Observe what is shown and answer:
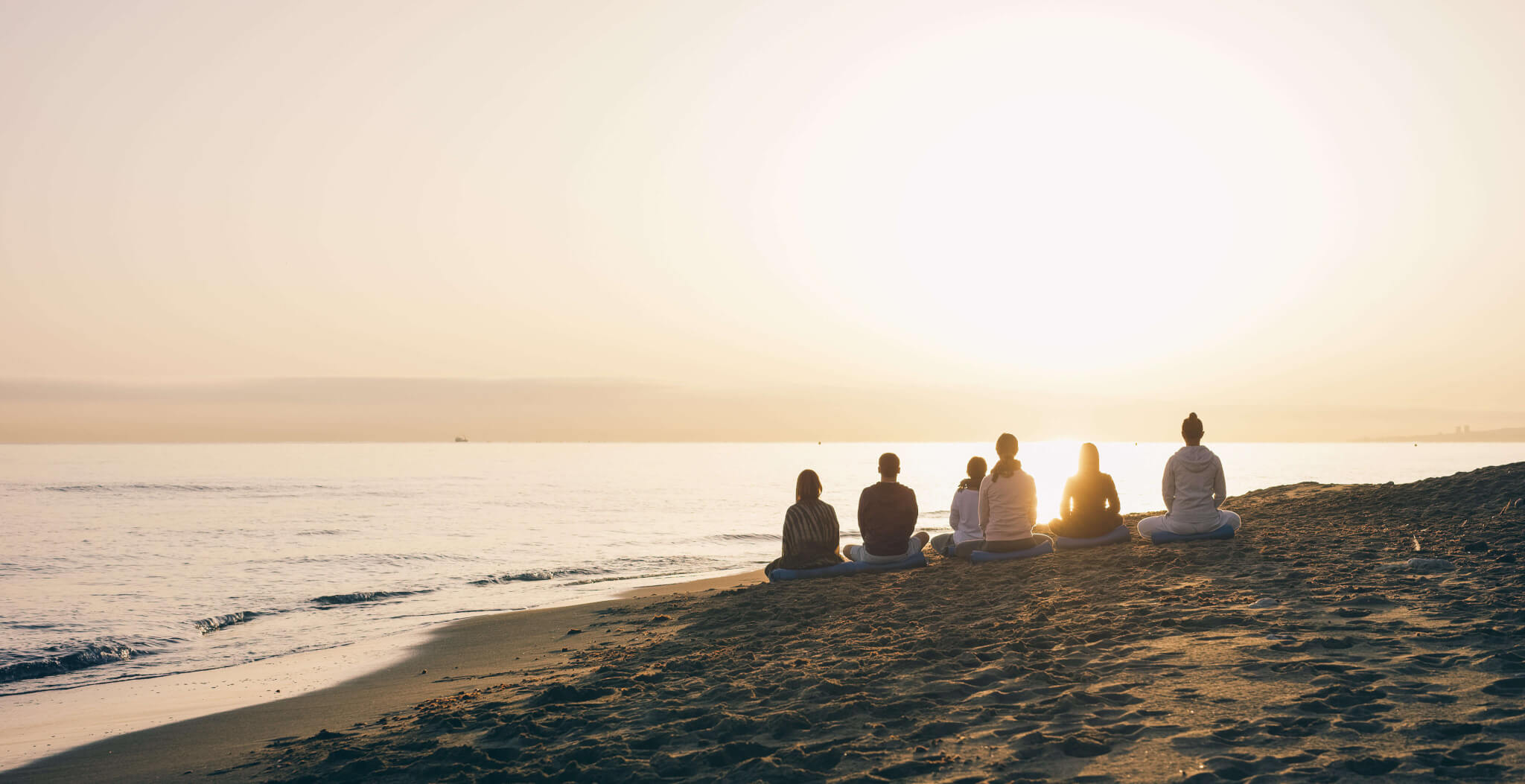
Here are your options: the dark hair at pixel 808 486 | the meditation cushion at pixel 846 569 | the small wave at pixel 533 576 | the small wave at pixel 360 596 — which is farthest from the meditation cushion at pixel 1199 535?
the small wave at pixel 360 596

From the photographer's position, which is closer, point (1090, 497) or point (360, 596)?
point (1090, 497)

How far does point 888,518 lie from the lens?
1323 cm

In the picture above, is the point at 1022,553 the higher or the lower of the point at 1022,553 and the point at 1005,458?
the lower

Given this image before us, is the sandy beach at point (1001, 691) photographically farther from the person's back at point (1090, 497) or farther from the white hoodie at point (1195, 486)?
the person's back at point (1090, 497)

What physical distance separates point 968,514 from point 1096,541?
1.94m

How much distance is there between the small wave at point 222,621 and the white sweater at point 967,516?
13189 millimetres

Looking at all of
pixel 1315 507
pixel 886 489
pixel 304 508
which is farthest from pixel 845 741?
pixel 304 508

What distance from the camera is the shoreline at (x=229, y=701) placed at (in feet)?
26.1

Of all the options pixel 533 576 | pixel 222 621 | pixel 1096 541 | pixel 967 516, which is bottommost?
pixel 222 621

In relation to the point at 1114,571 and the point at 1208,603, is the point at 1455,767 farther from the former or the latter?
the point at 1114,571

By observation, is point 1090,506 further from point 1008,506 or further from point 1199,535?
point 1199,535

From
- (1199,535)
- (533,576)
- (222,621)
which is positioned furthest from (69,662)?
(1199,535)

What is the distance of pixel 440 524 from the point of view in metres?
37.2

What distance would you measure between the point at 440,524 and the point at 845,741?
34497mm
